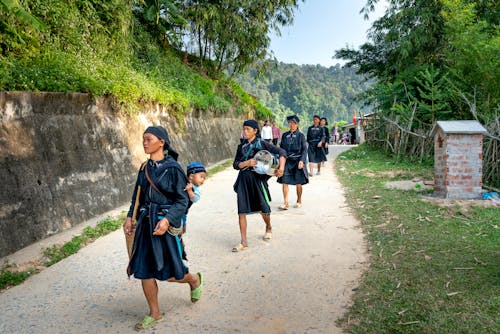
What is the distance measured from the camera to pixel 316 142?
12984 mm

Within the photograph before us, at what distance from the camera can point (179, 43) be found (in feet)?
60.2

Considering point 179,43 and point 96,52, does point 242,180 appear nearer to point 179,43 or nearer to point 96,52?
point 96,52

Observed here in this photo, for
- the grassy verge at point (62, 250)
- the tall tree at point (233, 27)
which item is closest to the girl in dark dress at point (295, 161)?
the grassy verge at point (62, 250)

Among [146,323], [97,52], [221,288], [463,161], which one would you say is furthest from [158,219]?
[97,52]

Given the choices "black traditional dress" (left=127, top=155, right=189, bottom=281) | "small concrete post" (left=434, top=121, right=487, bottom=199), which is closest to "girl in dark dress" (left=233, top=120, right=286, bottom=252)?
"black traditional dress" (left=127, top=155, right=189, bottom=281)

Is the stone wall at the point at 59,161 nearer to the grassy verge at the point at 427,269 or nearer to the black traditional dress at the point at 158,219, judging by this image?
the black traditional dress at the point at 158,219

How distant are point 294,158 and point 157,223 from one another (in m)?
5.19

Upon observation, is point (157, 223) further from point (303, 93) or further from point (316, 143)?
point (303, 93)

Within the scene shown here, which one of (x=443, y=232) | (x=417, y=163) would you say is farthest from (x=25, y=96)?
(x=417, y=163)

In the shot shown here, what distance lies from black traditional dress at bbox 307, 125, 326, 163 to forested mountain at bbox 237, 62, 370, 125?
5531 centimetres

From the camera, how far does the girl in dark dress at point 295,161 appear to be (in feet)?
26.6

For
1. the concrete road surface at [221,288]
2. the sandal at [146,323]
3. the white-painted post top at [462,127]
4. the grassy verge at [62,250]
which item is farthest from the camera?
the white-painted post top at [462,127]

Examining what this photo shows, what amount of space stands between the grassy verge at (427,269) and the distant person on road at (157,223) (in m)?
1.56

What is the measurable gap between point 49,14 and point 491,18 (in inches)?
520
